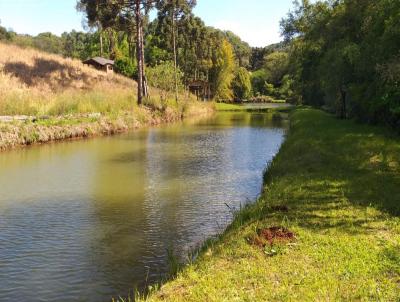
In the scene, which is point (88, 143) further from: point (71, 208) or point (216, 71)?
point (216, 71)

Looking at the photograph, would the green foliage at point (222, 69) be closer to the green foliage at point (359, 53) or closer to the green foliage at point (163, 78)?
the green foliage at point (163, 78)

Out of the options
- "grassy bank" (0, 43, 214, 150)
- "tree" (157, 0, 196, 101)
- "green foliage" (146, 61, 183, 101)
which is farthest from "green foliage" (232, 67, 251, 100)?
"green foliage" (146, 61, 183, 101)

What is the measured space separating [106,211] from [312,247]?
6697mm

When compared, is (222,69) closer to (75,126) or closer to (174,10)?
(174,10)

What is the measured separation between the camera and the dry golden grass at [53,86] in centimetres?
3038

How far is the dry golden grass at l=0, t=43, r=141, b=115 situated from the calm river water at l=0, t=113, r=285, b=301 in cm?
774

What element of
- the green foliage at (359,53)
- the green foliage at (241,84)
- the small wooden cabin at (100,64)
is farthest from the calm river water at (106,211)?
the green foliage at (241,84)

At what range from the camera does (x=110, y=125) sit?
106 ft

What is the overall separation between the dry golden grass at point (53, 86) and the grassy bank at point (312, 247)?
22.1 metres

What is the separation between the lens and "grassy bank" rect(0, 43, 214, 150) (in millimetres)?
26422

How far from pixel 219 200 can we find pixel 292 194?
313cm

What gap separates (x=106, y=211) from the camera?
40.4ft

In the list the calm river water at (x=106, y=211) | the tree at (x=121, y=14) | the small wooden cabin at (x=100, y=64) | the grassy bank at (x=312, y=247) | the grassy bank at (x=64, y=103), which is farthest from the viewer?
the small wooden cabin at (x=100, y=64)

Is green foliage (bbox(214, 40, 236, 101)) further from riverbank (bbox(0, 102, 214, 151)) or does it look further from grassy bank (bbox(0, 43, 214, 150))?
riverbank (bbox(0, 102, 214, 151))
